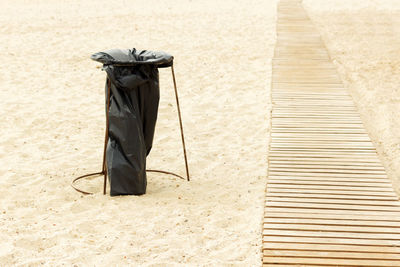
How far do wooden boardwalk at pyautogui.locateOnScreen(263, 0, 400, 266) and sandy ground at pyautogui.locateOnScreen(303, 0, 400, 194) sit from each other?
0.59 feet

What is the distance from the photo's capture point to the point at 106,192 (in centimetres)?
454

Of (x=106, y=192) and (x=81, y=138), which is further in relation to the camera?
(x=81, y=138)

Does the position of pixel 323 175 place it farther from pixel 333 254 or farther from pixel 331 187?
pixel 333 254

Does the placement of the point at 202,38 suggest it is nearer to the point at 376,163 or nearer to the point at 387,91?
the point at 387,91

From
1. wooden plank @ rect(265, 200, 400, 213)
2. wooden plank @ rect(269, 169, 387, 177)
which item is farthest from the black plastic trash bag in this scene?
wooden plank @ rect(269, 169, 387, 177)

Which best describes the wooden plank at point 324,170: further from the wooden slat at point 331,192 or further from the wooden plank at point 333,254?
the wooden plank at point 333,254

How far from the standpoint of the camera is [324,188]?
179 inches

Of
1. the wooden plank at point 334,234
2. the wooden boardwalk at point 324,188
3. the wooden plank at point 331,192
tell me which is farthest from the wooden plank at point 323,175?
the wooden plank at point 334,234

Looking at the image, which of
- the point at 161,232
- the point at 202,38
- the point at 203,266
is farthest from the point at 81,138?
the point at 202,38

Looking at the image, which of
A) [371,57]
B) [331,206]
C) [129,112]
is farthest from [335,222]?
[371,57]

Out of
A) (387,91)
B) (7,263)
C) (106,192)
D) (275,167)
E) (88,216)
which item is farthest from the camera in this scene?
A: (387,91)

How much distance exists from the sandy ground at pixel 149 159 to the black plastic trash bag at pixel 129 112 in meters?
0.17

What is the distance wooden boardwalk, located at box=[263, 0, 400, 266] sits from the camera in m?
3.62

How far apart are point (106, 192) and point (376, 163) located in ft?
7.56
